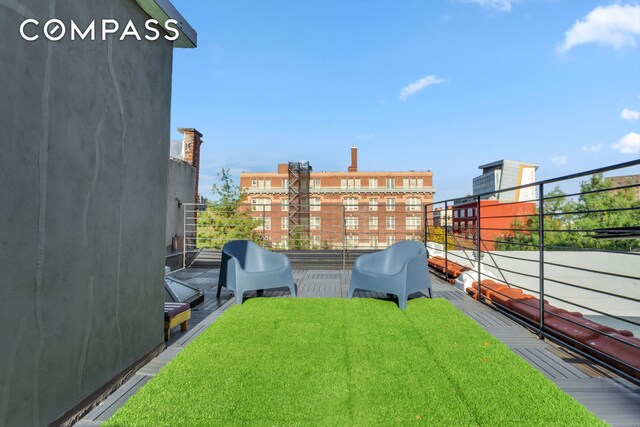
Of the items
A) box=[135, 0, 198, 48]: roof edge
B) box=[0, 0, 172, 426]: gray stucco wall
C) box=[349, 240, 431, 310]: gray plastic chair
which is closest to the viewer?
box=[0, 0, 172, 426]: gray stucco wall

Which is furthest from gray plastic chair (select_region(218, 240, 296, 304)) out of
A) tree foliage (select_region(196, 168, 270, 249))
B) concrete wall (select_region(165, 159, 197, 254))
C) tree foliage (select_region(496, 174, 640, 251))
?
tree foliage (select_region(496, 174, 640, 251))

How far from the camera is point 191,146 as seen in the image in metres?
8.52

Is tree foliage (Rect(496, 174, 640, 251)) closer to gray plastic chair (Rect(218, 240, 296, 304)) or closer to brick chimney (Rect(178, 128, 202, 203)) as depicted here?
brick chimney (Rect(178, 128, 202, 203))

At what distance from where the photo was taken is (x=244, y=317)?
2.67 metres

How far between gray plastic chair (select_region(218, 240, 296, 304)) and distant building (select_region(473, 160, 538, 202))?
790 inches

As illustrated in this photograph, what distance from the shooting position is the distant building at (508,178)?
25844mm

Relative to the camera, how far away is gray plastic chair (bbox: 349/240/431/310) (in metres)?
2.93

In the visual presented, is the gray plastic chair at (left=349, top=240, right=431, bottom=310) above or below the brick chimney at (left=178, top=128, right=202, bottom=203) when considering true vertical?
below

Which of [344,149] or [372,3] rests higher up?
[344,149]

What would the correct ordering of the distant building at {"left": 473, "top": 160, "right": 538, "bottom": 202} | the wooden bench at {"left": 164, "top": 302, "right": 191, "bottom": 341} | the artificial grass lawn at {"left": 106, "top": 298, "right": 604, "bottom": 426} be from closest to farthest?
1. the artificial grass lawn at {"left": 106, "top": 298, "right": 604, "bottom": 426}
2. the wooden bench at {"left": 164, "top": 302, "right": 191, "bottom": 341}
3. the distant building at {"left": 473, "top": 160, "right": 538, "bottom": 202}

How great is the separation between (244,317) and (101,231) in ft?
4.89

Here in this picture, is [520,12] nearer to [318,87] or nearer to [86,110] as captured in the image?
[318,87]

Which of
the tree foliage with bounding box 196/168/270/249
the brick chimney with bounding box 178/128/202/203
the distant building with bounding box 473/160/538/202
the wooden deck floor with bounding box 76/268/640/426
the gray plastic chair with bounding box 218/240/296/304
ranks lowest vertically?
the wooden deck floor with bounding box 76/268/640/426

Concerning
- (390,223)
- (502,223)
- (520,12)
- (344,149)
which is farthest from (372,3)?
(344,149)
